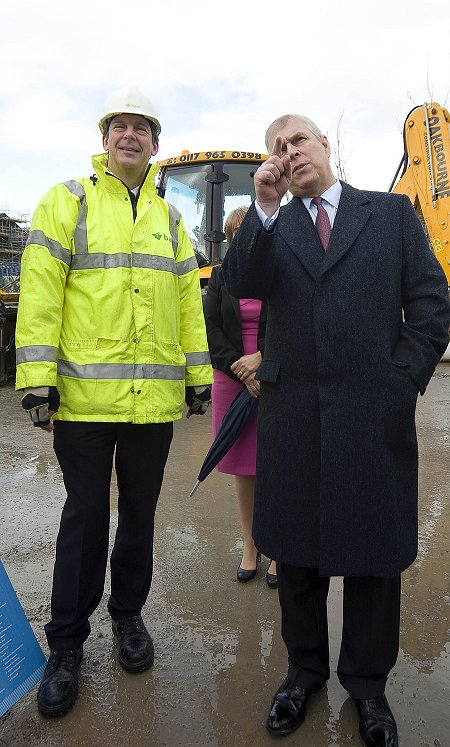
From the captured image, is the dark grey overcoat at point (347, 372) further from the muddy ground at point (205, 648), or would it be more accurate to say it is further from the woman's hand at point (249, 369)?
the woman's hand at point (249, 369)

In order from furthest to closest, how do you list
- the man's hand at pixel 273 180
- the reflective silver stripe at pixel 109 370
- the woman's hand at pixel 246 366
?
the woman's hand at pixel 246 366 < the reflective silver stripe at pixel 109 370 < the man's hand at pixel 273 180

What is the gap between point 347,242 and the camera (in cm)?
191

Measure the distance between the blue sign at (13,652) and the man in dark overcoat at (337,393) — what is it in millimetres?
872

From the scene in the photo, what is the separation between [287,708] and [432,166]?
28.7 ft

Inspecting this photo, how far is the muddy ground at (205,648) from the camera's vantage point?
195 cm

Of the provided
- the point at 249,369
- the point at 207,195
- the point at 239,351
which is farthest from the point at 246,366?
the point at 207,195

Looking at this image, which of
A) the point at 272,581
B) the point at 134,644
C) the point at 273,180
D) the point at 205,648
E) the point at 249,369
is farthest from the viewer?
the point at 272,581

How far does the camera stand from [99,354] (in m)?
2.17

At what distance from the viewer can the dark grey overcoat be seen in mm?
1863

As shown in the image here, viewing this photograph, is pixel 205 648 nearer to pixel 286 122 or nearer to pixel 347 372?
pixel 347 372

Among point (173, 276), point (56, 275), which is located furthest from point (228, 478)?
point (56, 275)

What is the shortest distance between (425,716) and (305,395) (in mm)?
1170

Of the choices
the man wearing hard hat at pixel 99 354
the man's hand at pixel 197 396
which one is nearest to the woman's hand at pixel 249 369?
the man's hand at pixel 197 396

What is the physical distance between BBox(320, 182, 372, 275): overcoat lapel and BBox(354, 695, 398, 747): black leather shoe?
4.72ft
